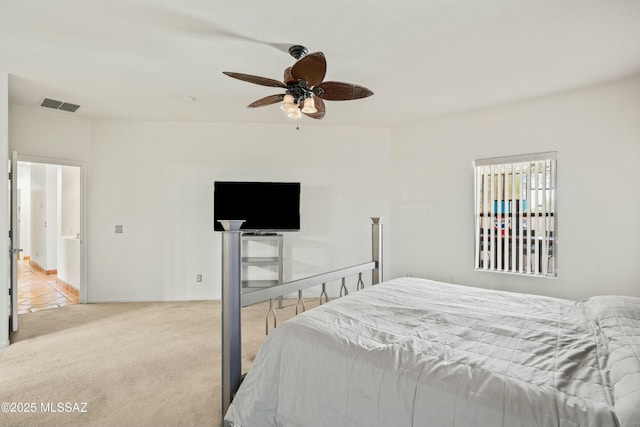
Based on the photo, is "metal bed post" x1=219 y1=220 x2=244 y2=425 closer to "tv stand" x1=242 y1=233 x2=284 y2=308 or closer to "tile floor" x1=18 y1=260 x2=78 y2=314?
"tv stand" x1=242 y1=233 x2=284 y2=308

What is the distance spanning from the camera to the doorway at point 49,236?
486 centimetres

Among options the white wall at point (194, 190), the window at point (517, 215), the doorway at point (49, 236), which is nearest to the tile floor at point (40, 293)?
the doorway at point (49, 236)

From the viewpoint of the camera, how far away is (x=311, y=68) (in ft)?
6.89

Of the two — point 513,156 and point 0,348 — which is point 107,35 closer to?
point 0,348

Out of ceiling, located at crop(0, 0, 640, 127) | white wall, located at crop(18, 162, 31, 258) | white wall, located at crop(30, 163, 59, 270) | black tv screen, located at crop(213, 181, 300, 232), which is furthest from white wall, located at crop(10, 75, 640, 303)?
white wall, located at crop(18, 162, 31, 258)

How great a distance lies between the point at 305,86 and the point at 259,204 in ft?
7.95

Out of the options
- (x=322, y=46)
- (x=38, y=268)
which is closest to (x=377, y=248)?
(x=322, y=46)

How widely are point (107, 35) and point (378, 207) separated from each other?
12.2 ft

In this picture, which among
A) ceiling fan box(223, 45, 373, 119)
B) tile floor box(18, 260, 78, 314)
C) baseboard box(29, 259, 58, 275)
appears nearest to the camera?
ceiling fan box(223, 45, 373, 119)

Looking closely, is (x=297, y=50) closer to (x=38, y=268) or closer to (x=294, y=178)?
(x=294, y=178)

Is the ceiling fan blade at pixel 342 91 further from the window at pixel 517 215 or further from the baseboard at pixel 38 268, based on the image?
the baseboard at pixel 38 268

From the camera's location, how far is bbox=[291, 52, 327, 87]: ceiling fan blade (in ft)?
6.54

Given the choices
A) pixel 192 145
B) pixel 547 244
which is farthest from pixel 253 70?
pixel 547 244

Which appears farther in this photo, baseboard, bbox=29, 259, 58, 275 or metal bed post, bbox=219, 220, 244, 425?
baseboard, bbox=29, 259, 58, 275
